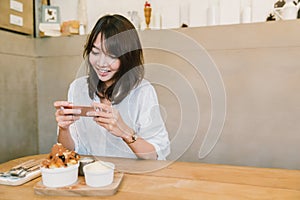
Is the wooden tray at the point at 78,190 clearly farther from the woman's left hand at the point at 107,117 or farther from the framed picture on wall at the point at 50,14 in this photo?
the framed picture on wall at the point at 50,14

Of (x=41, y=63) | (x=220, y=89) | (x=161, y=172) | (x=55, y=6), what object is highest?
(x=55, y=6)

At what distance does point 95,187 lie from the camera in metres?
0.90

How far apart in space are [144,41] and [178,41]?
236 mm

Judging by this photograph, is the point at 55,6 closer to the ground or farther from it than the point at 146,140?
farther from it

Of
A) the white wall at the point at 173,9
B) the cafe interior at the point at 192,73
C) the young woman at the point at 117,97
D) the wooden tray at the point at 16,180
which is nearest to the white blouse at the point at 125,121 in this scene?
the young woman at the point at 117,97

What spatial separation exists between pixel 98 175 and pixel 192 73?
44.1 inches

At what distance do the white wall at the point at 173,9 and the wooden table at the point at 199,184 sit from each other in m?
1.19

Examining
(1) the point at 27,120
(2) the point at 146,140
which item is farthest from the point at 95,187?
(1) the point at 27,120

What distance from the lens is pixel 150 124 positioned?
137 centimetres

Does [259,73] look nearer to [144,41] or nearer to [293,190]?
[144,41]

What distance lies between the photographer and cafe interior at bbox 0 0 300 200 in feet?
5.46

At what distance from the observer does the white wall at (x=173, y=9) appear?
74.5 inches

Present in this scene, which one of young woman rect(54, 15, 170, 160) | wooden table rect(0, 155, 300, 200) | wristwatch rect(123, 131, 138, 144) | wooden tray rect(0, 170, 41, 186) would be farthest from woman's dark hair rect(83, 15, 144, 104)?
wooden tray rect(0, 170, 41, 186)

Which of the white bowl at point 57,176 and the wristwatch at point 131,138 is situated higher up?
the wristwatch at point 131,138
